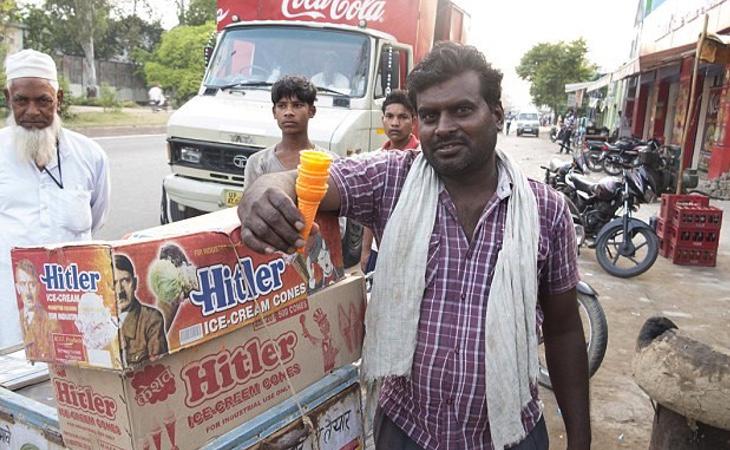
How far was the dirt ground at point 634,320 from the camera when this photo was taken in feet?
11.2

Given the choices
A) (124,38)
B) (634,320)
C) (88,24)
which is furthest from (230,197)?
(124,38)

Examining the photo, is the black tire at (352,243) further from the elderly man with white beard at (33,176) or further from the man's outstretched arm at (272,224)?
the man's outstretched arm at (272,224)

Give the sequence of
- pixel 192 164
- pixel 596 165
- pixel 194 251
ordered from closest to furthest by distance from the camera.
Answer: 1. pixel 194 251
2. pixel 192 164
3. pixel 596 165

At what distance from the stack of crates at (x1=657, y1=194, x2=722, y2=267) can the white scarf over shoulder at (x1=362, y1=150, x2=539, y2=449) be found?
6.01 metres

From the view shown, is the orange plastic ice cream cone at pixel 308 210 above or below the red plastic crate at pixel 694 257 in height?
above

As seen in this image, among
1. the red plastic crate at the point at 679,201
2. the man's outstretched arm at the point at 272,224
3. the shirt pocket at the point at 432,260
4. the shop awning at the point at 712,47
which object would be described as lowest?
the red plastic crate at the point at 679,201

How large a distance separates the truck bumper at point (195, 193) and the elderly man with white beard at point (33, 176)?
9.66 ft

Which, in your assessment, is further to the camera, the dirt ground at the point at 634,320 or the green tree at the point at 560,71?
the green tree at the point at 560,71

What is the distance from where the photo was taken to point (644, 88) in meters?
22.8

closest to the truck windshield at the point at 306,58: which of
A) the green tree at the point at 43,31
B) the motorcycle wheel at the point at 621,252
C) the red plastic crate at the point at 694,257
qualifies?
the motorcycle wheel at the point at 621,252

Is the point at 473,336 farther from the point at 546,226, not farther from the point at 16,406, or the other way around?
the point at 16,406

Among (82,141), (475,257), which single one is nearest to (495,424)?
(475,257)

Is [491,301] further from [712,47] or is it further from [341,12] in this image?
[712,47]

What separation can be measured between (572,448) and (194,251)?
48.5 inches
